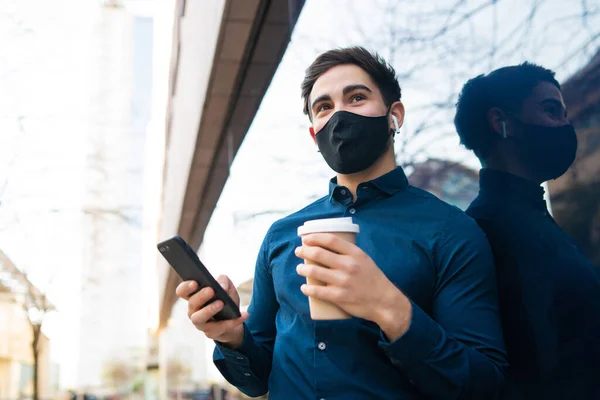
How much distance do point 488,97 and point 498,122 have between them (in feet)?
0.31

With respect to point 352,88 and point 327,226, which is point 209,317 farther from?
point 352,88

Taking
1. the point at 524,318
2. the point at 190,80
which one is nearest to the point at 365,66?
the point at 524,318

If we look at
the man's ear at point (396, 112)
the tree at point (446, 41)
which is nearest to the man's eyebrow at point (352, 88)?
the man's ear at point (396, 112)

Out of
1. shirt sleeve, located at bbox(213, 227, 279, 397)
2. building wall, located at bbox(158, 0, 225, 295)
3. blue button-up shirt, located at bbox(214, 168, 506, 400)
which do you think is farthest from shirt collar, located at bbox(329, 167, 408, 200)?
building wall, located at bbox(158, 0, 225, 295)

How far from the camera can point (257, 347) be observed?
1381 millimetres

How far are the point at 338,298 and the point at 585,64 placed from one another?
1.98 feet

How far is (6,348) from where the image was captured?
22.1 feet

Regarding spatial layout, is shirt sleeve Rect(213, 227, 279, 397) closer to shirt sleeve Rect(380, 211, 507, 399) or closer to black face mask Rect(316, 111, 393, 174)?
black face mask Rect(316, 111, 393, 174)

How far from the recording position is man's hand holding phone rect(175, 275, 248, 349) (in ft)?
4.08

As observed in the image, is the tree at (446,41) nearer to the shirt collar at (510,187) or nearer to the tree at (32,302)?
the shirt collar at (510,187)

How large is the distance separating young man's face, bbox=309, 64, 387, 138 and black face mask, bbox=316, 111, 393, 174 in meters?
0.02

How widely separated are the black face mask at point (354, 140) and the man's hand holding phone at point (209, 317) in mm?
402

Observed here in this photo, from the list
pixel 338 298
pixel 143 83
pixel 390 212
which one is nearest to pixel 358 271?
pixel 338 298

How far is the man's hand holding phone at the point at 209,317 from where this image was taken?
124 cm
